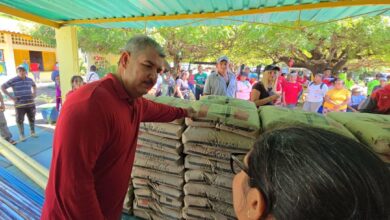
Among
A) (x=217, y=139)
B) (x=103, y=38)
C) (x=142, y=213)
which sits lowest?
(x=142, y=213)

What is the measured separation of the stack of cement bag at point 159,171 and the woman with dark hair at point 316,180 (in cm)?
146

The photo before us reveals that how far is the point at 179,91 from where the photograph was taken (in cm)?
811

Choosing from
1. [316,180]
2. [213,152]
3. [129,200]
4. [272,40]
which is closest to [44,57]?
[272,40]

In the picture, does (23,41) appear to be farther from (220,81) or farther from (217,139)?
(217,139)

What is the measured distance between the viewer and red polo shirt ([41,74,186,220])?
1.11 metres

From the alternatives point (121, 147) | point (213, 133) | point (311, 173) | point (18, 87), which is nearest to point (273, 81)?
point (213, 133)

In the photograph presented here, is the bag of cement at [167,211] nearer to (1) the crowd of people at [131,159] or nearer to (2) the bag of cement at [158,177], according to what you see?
(2) the bag of cement at [158,177]

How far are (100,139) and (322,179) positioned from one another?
1.05 meters

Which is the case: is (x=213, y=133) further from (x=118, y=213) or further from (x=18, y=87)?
(x=18, y=87)

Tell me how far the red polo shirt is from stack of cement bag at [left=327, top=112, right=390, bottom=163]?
158 cm

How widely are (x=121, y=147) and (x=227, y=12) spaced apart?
2.37 meters

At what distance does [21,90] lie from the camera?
5.73 metres

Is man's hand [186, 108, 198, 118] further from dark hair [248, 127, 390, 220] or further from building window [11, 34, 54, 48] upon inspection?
building window [11, 34, 54, 48]

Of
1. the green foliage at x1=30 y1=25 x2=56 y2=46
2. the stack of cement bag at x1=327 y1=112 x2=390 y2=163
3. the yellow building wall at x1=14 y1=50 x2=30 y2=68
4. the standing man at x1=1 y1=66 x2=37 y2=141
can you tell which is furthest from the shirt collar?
the yellow building wall at x1=14 y1=50 x2=30 y2=68
